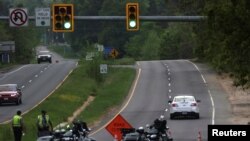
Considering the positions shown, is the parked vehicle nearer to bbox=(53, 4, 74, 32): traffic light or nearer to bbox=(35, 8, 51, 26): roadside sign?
bbox=(53, 4, 74, 32): traffic light

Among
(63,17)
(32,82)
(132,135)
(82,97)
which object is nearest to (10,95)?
(82,97)

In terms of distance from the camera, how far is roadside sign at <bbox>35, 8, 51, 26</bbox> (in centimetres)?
3875

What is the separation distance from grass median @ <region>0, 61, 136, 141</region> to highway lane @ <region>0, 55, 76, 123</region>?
48.1 inches

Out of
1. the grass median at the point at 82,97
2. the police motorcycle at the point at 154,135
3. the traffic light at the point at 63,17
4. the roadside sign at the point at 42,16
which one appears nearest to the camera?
the police motorcycle at the point at 154,135

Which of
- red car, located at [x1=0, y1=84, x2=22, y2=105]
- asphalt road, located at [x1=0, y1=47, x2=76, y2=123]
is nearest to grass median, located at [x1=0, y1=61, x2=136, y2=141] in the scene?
asphalt road, located at [x1=0, y1=47, x2=76, y2=123]

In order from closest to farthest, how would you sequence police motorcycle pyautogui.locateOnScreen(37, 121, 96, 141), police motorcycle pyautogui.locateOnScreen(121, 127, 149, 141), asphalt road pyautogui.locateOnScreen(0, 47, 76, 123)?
1. police motorcycle pyautogui.locateOnScreen(37, 121, 96, 141)
2. police motorcycle pyautogui.locateOnScreen(121, 127, 149, 141)
3. asphalt road pyautogui.locateOnScreen(0, 47, 76, 123)

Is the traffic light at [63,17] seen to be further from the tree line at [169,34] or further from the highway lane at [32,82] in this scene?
the highway lane at [32,82]

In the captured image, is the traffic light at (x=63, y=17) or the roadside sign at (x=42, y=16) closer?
the traffic light at (x=63, y=17)

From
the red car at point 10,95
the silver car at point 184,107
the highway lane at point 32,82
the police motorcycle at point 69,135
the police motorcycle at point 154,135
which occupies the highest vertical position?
the police motorcycle at point 69,135

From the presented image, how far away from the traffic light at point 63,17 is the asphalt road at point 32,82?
13.6 m

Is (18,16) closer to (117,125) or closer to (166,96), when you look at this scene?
(117,125)

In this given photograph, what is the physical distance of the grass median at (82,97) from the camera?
42.3m

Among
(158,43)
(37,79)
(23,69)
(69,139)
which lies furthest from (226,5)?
(158,43)

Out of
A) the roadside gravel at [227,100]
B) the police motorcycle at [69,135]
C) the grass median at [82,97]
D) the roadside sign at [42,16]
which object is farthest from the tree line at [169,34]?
the roadside sign at [42,16]
